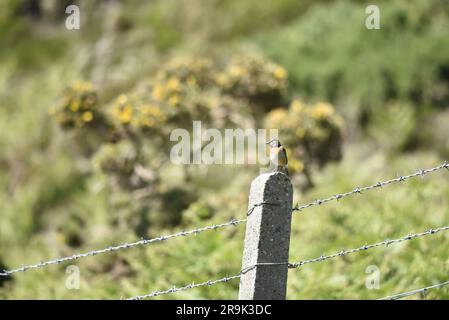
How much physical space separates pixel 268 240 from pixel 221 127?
6097 mm

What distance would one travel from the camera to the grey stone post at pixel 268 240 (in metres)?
4.04

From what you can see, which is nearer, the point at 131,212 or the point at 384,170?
the point at 131,212

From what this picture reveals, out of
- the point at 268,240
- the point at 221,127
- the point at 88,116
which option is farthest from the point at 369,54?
the point at 268,240

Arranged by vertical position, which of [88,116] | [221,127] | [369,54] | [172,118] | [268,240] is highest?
[369,54]

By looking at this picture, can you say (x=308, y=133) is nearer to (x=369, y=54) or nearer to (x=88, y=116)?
(x=88, y=116)

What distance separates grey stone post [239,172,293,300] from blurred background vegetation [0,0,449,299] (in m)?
2.27

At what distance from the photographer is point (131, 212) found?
29.8ft

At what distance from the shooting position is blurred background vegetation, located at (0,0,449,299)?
24.6 ft

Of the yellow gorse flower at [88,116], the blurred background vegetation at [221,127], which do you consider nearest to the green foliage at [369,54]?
the blurred background vegetation at [221,127]

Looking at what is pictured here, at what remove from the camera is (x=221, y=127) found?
10.1 meters

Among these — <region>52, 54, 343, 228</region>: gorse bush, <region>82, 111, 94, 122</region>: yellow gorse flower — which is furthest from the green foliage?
<region>82, 111, 94, 122</region>: yellow gorse flower

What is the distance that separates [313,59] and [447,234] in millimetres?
5236
